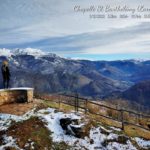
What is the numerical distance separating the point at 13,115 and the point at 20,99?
3608 millimetres

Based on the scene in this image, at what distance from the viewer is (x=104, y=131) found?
1073 inches

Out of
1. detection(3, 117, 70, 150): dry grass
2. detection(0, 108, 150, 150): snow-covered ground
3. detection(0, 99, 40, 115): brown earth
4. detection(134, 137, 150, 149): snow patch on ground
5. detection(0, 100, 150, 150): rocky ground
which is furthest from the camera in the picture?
detection(0, 99, 40, 115): brown earth

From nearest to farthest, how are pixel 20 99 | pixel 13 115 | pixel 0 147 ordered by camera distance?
pixel 0 147 → pixel 13 115 → pixel 20 99

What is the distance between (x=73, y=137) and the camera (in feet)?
86.5

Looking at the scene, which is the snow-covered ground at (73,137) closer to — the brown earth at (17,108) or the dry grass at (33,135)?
the dry grass at (33,135)

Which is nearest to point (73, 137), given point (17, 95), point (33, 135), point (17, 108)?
point (33, 135)

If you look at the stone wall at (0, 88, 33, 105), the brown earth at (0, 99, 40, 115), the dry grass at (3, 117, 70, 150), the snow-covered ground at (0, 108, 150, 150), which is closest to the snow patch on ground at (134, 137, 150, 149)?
→ the snow-covered ground at (0, 108, 150, 150)

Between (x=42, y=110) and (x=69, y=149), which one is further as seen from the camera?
(x=42, y=110)

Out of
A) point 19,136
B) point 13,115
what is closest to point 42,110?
point 13,115

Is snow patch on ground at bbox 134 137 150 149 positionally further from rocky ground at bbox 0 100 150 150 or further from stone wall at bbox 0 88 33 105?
stone wall at bbox 0 88 33 105

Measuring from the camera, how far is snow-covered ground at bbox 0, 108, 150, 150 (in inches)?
999

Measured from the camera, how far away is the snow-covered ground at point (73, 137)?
2538cm

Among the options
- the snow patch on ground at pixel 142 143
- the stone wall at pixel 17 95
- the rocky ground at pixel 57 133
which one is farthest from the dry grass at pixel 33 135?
the snow patch on ground at pixel 142 143

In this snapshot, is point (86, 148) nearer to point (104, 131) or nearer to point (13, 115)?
point (104, 131)
